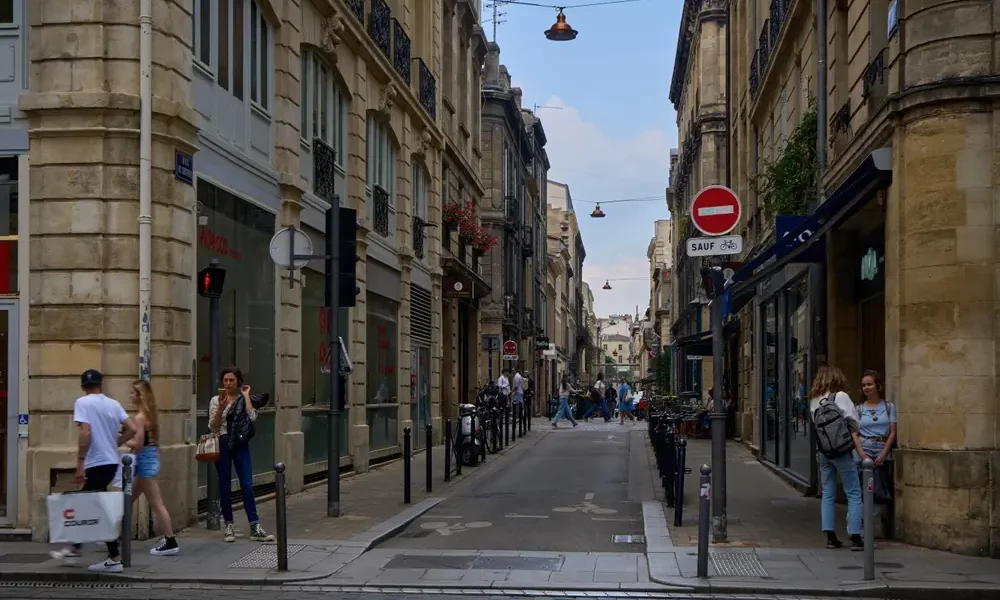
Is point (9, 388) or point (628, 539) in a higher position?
point (9, 388)

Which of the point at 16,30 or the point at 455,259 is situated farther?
the point at 455,259

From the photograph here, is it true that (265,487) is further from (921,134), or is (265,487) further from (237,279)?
(921,134)

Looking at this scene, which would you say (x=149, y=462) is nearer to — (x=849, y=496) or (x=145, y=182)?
(x=145, y=182)

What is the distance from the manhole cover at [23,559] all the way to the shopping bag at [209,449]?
1702 millimetres

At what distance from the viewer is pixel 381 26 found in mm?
22109

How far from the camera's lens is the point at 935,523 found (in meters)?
11.0

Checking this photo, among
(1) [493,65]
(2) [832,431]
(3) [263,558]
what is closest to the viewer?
(3) [263,558]

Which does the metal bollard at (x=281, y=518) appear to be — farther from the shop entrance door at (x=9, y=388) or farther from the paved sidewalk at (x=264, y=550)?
the shop entrance door at (x=9, y=388)

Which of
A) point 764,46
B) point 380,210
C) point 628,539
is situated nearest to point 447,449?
point 628,539

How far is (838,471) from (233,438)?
18.7ft

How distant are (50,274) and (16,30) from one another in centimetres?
246

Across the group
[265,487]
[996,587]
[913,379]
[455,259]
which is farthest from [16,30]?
[455,259]

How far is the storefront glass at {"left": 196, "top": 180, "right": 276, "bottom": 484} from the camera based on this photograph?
13.6 m

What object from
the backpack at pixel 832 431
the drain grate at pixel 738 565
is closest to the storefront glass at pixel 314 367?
the drain grate at pixel 738 565
